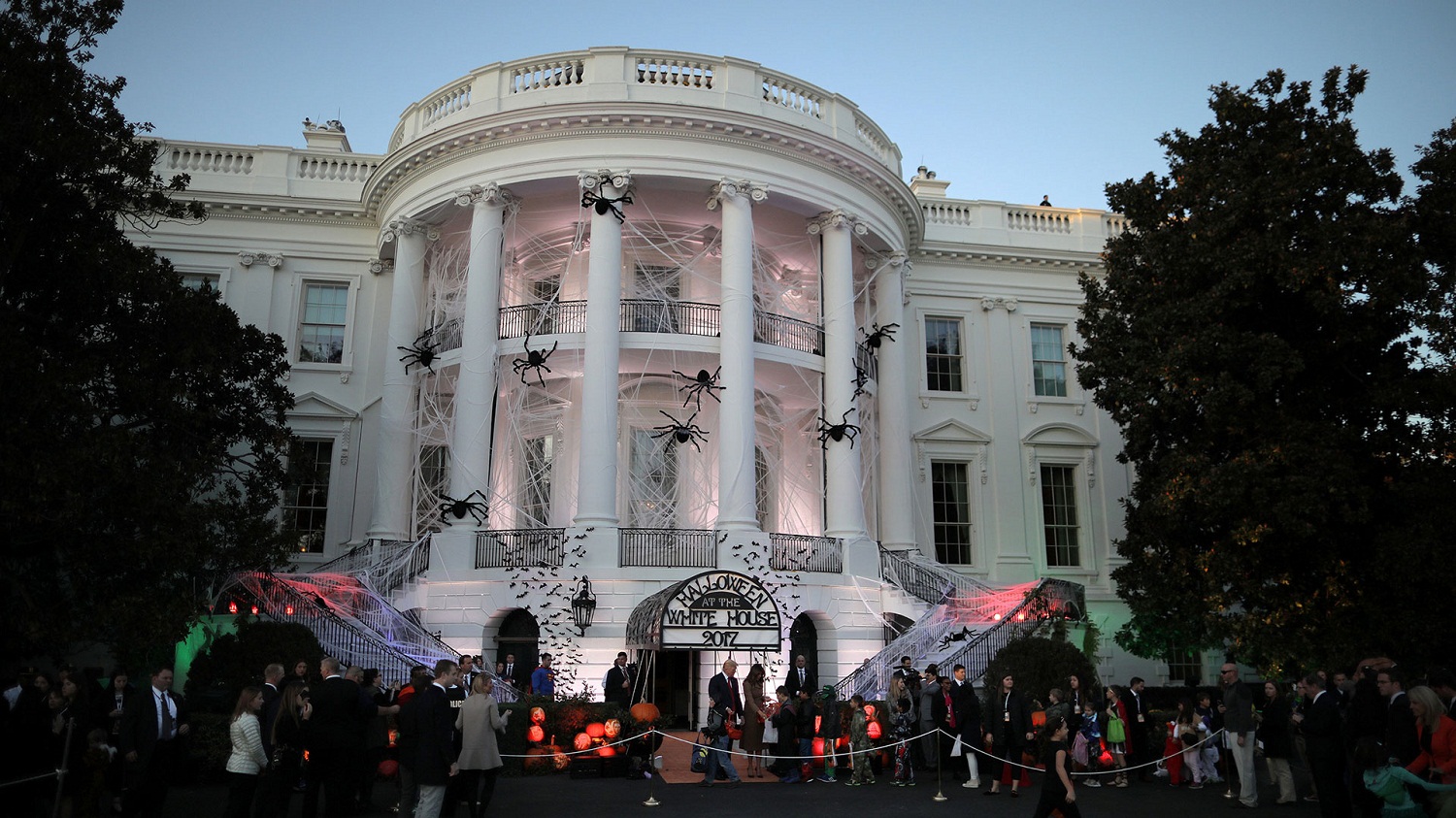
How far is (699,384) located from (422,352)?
5733 millimetres

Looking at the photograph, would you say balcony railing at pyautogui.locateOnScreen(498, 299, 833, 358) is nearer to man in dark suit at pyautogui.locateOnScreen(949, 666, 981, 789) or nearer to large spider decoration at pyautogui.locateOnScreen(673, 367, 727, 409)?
large spider decoration at pyautogui.locateOnScreen(673, 367, 727, 409)

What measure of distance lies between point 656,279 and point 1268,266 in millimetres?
12022

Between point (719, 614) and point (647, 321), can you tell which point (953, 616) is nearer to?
point (719, 614)

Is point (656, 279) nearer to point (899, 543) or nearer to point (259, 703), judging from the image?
A: point (899, 543)

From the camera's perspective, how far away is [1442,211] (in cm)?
1669

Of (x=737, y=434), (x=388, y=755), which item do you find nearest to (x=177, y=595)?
(x=388, y=755)

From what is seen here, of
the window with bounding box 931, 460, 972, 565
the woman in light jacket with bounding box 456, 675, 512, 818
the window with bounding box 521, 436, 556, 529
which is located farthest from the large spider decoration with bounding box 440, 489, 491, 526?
the window with bounding box 931, 460, 972, 565

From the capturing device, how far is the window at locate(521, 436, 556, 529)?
22984 mm

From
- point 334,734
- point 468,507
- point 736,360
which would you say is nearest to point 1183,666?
point 736,360

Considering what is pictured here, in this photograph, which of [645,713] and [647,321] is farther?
[647,321]

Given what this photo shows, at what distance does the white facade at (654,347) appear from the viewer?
19953 millimetres

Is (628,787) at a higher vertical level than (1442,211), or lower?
lower

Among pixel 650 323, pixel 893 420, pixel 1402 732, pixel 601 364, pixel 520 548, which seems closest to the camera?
pixel 1402 732

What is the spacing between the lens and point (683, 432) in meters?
22.0
